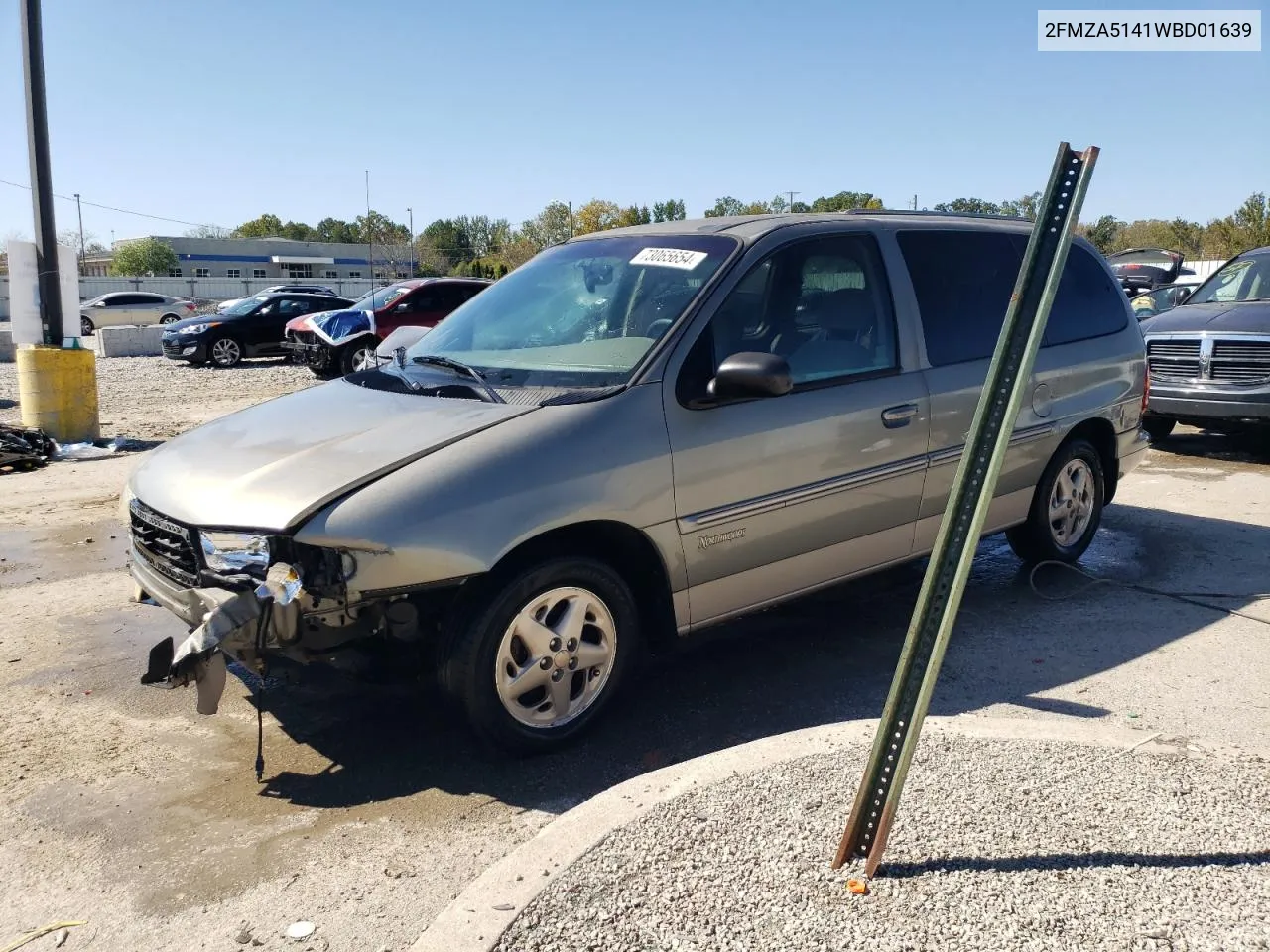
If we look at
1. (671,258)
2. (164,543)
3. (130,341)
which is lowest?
(164,543)

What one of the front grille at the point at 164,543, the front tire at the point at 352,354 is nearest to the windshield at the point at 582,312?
the front grille at the point at 164,543

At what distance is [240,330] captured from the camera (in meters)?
21.0

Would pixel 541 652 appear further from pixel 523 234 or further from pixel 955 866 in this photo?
pixel 523 234

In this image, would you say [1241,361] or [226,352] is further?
[226,352]

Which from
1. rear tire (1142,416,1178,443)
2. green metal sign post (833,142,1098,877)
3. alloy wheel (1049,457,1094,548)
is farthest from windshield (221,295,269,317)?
green metal sign post (833,142,1098,877)

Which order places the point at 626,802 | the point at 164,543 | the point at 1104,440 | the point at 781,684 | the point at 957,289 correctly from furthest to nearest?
the point at 1104,440, the point at 957,289, the point at 781,684, the point at 164,543, the point at 626,802

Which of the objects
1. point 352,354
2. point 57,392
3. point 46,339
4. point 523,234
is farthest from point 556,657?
point 523,234

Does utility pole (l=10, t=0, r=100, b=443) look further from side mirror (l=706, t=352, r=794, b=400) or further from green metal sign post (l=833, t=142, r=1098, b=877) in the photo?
green metal sign post (l=833, t=142, r=1098, b=877)

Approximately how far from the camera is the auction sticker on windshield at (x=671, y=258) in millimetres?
4566

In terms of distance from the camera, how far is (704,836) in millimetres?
2957

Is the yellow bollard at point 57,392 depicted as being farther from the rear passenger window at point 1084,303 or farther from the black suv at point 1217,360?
the black suv at point 1217,360

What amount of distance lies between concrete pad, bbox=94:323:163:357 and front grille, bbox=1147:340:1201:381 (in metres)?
20.9

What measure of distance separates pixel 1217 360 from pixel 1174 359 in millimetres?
425

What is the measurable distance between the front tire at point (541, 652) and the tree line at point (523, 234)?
2687cm
